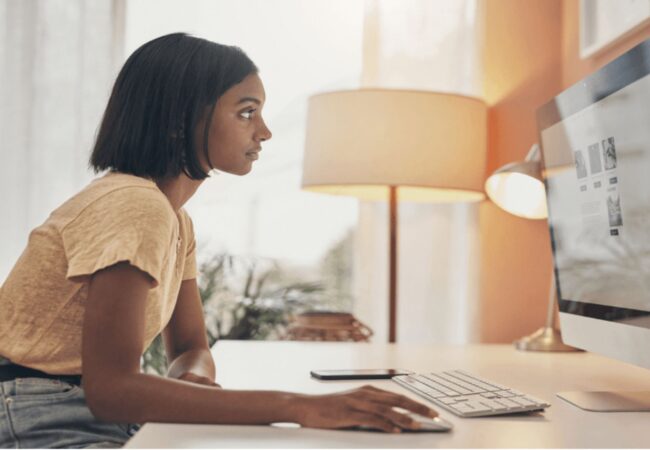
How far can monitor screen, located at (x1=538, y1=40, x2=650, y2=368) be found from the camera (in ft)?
3.34

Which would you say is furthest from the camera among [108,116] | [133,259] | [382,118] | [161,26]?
[161,26]

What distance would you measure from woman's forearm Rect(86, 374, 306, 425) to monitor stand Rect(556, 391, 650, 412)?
43 cm

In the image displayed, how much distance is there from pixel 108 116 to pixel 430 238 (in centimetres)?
145

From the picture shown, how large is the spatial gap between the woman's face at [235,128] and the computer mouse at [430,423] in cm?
54

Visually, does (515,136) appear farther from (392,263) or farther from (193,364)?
(193,364)

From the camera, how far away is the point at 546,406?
96 cm

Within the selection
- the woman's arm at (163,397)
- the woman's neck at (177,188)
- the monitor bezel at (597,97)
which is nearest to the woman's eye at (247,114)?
the woman's neck at (177,188)

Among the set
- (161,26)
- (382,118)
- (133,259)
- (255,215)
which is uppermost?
(161,26)

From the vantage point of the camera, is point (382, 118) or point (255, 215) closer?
point (382, 118)

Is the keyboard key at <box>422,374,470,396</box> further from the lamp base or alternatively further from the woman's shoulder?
the lamp base

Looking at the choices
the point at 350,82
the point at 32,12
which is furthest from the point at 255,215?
the point at 32,12

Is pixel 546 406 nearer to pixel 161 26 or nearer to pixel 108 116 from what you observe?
pixel 108 116

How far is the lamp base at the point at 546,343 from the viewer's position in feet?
5.98

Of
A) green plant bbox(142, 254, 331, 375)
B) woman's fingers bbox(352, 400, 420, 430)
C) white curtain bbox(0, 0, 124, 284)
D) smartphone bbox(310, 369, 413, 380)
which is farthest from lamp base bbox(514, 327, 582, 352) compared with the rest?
white curtain bbox(0, 0, 124, 284)
